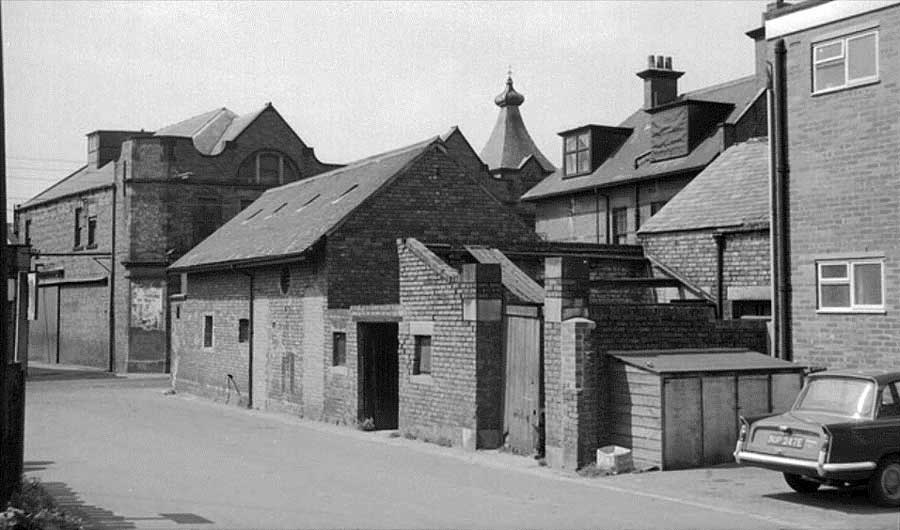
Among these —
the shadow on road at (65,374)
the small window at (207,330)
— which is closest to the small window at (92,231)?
the shadow on road at (65,374)

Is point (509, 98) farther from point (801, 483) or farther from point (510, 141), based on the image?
point (801, 483)

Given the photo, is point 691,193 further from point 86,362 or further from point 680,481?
point 86,362

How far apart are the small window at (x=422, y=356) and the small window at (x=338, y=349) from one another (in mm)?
3488

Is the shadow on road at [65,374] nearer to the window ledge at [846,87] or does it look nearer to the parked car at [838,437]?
the window ledge at [846,87]

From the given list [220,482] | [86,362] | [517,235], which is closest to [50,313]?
[86,362]

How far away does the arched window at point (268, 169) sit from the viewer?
158 ft

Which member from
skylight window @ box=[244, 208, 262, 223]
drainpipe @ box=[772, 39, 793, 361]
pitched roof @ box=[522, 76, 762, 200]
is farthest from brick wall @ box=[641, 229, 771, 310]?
skylight window @ box=[244, 208, 262, 223]

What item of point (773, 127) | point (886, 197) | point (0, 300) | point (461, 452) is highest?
point (773, 127)

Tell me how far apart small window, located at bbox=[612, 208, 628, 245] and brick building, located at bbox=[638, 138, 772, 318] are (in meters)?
10.5

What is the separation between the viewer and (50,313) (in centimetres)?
5481

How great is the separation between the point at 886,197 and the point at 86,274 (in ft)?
132

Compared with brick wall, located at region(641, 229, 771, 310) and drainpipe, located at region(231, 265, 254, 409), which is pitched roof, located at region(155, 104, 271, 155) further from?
brick wall, located at region(641, 229, 771, 310)

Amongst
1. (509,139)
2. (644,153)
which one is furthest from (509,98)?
(644,153)

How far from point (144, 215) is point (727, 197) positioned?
98.2 ft
